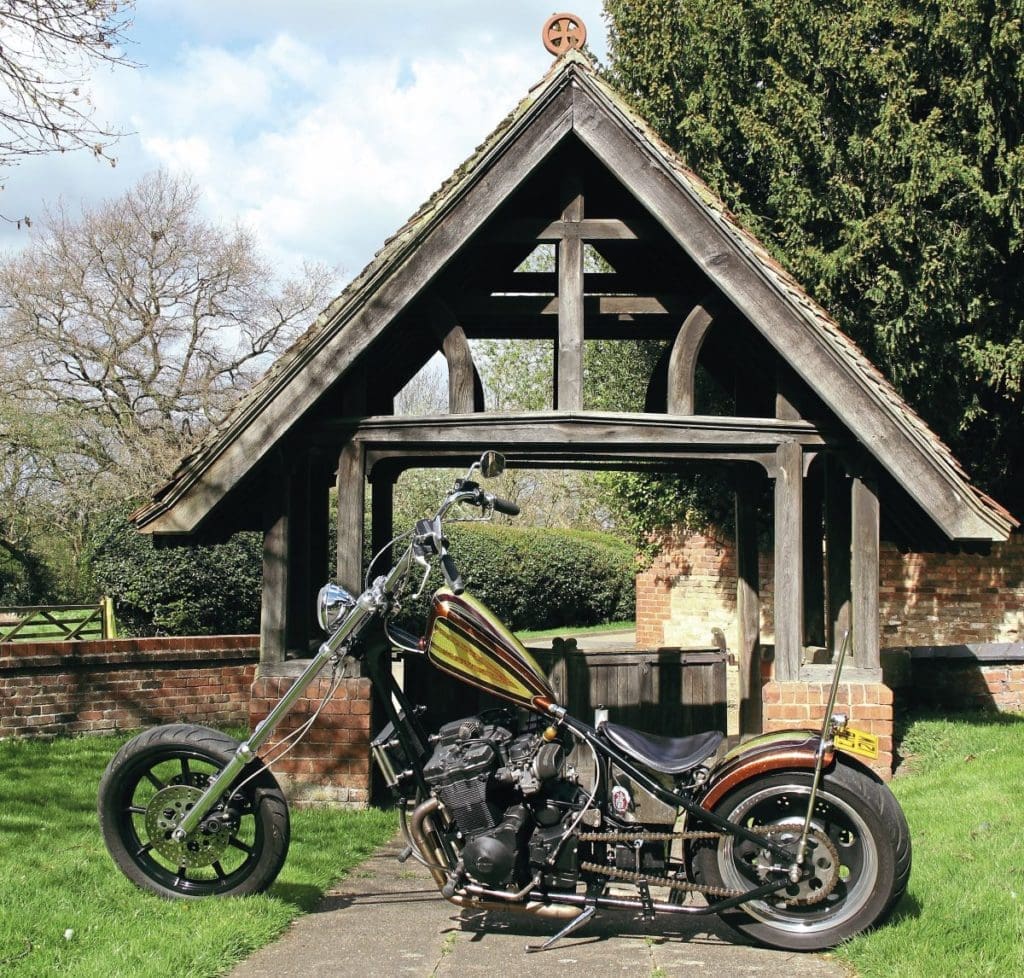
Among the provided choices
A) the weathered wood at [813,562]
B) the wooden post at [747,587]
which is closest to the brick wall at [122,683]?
the wooden post at [747,587]

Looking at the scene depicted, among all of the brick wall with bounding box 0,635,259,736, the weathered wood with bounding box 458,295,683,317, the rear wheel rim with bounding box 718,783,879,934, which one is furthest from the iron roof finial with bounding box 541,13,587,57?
the brick wall with bounding box 0,635,259,736

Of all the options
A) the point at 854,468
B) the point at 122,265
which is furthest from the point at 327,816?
the point at 122,265

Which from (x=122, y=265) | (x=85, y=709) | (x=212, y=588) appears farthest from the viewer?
(x=122, y=265)

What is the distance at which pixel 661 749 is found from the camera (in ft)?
14.4

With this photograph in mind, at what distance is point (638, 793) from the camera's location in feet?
14.6

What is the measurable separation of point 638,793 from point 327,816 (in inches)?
109

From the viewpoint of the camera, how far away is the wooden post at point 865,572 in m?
7.13

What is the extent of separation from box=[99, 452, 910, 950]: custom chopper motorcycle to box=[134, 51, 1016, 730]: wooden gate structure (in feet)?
7.89

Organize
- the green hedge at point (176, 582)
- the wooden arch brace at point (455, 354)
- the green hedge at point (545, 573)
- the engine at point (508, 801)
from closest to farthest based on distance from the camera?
1. the engine at point (508, 801)
2. the wooden arch brace at point (455, 354)
3. the green hedge at point (176, 582)
4. the green hedge at point (545, 573)

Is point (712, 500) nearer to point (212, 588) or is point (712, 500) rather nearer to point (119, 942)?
point (212, 588)

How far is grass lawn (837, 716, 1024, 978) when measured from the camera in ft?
13.3

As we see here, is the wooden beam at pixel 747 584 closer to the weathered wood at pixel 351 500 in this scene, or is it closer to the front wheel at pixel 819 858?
the weathered wood at pixel 351 500

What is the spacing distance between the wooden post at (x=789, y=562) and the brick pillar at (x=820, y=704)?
0.10 metres

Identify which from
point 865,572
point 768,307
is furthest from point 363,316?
point 865,572
